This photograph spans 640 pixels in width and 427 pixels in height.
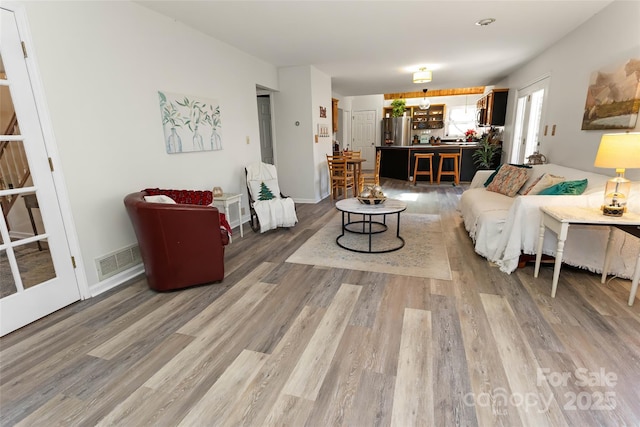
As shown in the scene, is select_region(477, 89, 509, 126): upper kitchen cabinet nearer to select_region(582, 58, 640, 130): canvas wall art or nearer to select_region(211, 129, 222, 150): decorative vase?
select_region(582, 58, 640, 130): canvas wall art

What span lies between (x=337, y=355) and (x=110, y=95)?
8.97 feet

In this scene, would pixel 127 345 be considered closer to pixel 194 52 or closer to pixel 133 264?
pixel 133 264

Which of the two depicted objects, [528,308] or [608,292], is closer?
[528,308]

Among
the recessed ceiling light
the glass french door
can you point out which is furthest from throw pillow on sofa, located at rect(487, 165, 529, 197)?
the recessed ceiling light

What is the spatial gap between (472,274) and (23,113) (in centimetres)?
367

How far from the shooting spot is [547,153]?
176 inches

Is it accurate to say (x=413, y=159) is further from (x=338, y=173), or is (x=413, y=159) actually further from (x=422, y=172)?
(x=338, y=173)

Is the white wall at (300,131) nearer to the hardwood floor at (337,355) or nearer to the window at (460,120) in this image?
the hardwood floor at (337,355)

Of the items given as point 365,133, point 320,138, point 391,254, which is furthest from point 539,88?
point 365,133

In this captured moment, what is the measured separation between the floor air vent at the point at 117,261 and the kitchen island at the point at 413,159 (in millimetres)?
6875

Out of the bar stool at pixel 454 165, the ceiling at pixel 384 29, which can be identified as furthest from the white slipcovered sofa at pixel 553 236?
→ the bar stool at pixel 454 165

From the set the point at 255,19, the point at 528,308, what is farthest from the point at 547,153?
the point at 255,19

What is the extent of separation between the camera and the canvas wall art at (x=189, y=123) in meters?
3.20

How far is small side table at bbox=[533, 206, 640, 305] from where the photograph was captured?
217cm
